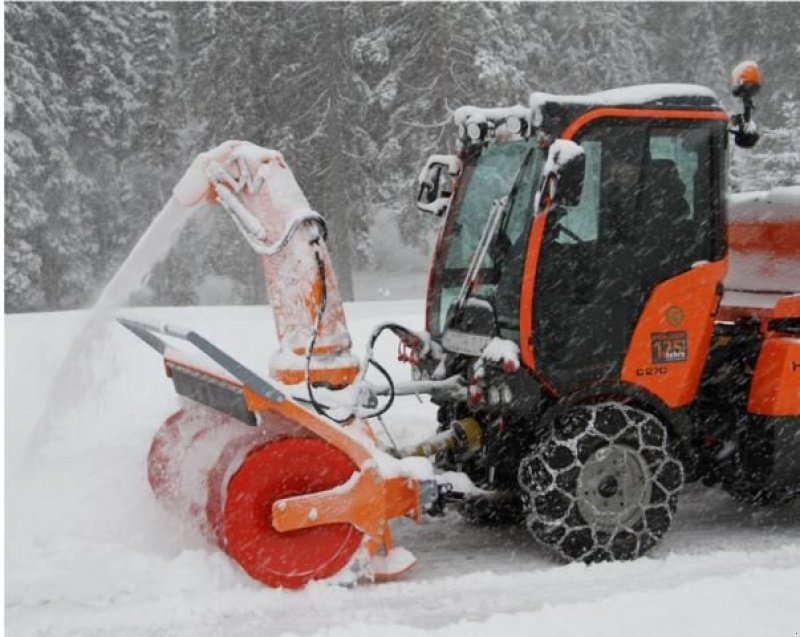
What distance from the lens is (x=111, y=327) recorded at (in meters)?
5.50

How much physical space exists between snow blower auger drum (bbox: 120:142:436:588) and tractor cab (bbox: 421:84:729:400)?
93 cm

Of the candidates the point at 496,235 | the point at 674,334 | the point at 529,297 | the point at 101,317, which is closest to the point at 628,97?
the point at 496,235

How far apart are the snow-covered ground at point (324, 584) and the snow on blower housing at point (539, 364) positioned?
0.21 metres

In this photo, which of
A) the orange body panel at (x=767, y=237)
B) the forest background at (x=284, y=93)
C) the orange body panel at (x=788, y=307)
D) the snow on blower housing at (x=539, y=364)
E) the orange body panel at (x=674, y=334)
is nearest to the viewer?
the snow on blower housing at (x=539, y=364)

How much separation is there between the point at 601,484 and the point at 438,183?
7.07ft

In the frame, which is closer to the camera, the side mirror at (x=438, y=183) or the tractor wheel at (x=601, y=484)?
the tractor wheel at (x=601, y=484)

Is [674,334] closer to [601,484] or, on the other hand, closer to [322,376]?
[601,484]

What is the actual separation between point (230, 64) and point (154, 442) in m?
18.0

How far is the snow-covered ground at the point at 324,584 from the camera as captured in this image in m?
4.14

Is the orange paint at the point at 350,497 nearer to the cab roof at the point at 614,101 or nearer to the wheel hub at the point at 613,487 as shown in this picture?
the wheel hub at the point at 613,487

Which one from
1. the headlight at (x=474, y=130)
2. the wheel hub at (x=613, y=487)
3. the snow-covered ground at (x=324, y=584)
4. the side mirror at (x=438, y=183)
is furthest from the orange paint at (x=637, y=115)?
the snow-covered ground at (x=324, y=584)

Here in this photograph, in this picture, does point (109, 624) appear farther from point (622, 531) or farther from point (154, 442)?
point (622, 531)

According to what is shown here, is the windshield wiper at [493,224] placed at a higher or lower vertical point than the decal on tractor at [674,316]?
higher

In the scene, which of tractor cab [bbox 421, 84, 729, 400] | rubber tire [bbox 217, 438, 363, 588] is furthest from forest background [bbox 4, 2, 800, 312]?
rubber tire [bbox 217, 438, 363, 588]
